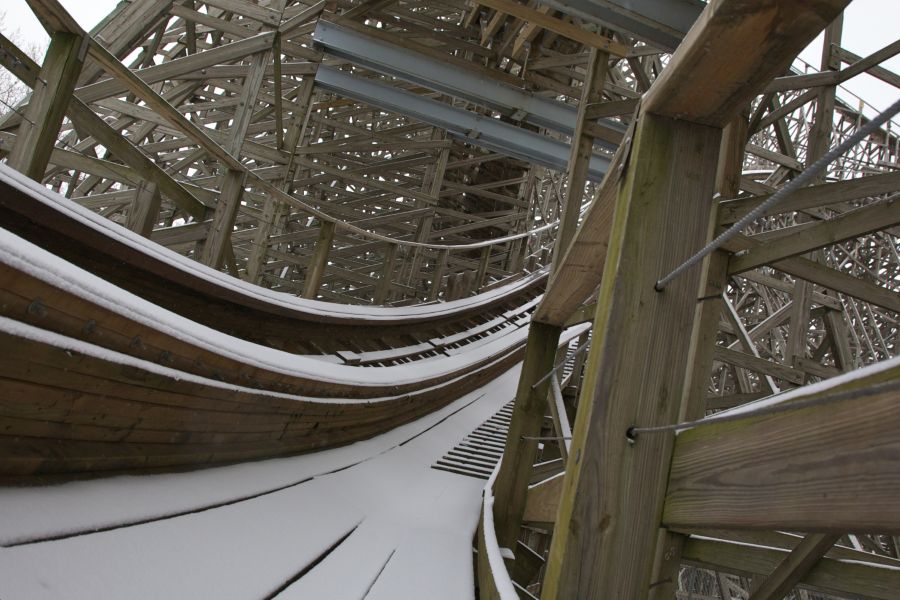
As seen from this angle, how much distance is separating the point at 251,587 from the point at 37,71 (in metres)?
2.23

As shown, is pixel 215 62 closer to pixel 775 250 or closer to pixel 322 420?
pixel 322 420

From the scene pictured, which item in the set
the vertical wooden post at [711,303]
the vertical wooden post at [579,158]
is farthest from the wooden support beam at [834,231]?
the vertical wooden post at [579,158]

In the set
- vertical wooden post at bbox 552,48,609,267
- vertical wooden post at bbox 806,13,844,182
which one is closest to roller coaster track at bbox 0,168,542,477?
vertical wooden post at bbox 552,48,609,267

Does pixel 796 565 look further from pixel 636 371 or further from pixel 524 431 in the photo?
pixel 636 371

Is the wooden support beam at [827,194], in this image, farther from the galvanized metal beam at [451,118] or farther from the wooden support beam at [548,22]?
the galvanized metal beam at [451,118]

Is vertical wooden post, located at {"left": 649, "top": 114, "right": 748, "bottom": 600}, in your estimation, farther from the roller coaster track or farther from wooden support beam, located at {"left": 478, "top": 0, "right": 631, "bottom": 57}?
wooden support beam, located at {"left": 478, "top": 0, "right": 631, "bottom": 57}

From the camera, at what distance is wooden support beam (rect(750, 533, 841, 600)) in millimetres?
2615

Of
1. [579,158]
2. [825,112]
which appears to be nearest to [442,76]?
[579,158]

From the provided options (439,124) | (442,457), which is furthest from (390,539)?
(439,124)

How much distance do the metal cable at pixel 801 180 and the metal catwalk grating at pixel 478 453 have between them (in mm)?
3704

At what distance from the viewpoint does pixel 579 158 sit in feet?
18.2

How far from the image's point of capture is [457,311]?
7.70 metres

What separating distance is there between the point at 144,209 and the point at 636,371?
10.6 feet

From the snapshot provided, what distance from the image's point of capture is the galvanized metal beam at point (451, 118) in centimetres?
898
